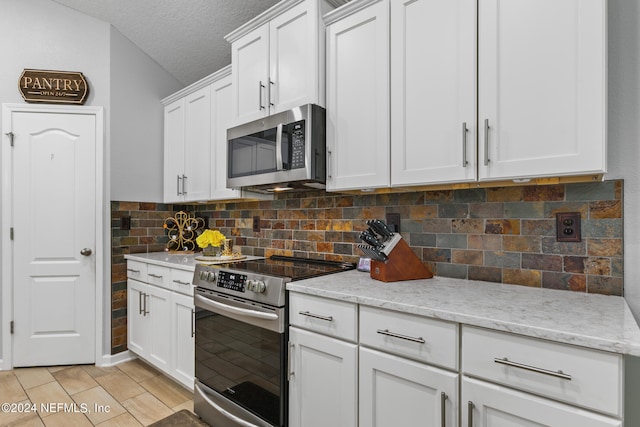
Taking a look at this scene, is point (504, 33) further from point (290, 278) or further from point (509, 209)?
point (290, 278)

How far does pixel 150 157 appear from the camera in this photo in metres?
3.19

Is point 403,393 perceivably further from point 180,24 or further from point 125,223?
point 180,24

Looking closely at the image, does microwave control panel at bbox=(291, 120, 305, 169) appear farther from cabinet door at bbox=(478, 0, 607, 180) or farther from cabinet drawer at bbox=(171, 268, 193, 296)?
cabinet drawer at bbox=(171, 268, 193, 296)

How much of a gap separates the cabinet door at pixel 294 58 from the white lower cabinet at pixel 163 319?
1.33 meters

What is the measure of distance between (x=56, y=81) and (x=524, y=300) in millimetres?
3692

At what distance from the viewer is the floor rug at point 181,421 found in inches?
78.5

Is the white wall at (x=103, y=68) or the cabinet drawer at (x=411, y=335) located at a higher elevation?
the white wall at (x=103, y=68)

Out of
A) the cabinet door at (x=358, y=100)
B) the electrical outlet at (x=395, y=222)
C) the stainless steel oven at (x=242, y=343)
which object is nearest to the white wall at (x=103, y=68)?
the stainless steel oven at (x=242, y=343)

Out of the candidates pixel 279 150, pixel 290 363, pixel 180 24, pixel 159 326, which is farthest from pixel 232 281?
pixel 180 24

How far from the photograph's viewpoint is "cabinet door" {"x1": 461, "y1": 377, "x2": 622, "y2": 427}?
35.5 inches

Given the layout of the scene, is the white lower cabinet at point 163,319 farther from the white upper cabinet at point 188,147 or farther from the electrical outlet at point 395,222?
the electrical outlet at point 395,222

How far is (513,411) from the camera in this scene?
999 mm

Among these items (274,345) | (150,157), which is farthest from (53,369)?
(274,345)

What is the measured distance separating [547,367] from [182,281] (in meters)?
2.10
